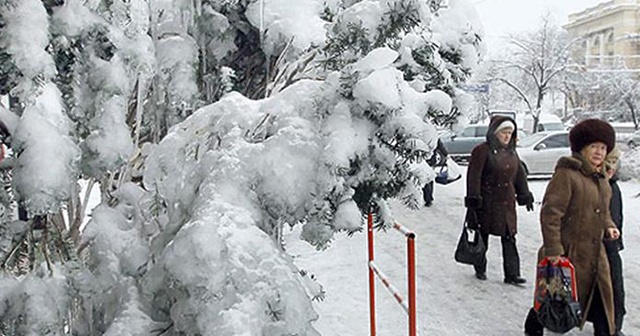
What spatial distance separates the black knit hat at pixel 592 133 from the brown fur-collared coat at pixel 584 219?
0.39ft

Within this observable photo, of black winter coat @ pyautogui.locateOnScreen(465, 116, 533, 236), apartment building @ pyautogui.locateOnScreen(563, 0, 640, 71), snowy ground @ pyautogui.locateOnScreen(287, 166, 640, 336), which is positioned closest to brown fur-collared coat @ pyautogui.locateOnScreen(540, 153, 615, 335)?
snowy ground @ pyautogui.locateOnScreen(287, 166, 640, 336)

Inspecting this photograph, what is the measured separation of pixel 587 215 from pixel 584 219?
0.03m

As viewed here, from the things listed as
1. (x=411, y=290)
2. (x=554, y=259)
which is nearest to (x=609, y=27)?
(x=554, y=259)

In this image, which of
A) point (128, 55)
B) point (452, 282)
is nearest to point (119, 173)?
point (128, 55)

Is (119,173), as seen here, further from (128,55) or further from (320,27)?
(320,27)

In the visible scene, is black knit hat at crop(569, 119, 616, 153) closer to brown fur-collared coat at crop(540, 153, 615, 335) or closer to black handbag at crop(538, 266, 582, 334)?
brown fur-collared coat at crop(540, 153, 615, 335)

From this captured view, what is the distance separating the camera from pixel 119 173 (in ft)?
8.87

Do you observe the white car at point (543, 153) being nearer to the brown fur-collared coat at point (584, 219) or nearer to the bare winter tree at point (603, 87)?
the brown fur-collared coat at point (584, 219)

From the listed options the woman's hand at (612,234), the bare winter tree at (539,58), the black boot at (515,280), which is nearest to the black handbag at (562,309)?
the woman's hand at (612,234)

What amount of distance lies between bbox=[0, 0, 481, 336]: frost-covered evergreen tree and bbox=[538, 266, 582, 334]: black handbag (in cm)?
312

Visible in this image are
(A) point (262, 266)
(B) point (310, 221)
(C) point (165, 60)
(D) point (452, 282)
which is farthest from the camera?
(D) point (452, 282)

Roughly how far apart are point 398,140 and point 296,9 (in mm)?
1085

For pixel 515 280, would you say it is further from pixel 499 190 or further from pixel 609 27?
pixel 609 27

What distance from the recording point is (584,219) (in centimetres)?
507
